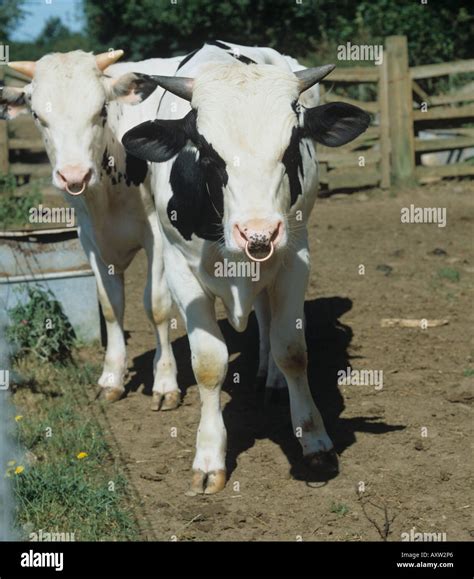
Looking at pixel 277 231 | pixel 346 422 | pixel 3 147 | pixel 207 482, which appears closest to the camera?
pixel 277 231

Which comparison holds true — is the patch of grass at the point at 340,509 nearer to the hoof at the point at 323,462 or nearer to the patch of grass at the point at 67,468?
the hoof at the point at 323,462

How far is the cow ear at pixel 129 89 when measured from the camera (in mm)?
6121

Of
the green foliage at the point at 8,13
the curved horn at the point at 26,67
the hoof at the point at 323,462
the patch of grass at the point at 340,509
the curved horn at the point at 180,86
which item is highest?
the green foliage at the point at 8,13

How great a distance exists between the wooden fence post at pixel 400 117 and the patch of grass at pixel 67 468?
716 cm

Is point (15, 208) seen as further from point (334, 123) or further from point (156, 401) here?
point (334, 123)

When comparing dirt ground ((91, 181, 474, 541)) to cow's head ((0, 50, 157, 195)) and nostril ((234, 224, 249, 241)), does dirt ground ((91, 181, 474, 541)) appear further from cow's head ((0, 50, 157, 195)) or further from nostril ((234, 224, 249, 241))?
cow's head ((0, 50, 157, 195))

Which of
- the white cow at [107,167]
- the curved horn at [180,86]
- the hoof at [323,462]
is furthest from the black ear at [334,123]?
the hoof at [323,462]

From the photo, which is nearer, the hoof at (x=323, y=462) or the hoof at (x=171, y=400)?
the hoof at (x=323, y=462)

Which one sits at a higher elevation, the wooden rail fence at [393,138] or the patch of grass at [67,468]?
the wooden rail fence at [393,138]

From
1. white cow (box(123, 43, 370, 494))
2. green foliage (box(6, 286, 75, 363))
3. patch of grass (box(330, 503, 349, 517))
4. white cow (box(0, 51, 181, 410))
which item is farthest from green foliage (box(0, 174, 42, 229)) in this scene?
patch of grass (box(330, 503, 349, 517))

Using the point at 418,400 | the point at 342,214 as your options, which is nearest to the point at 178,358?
the point at 418,400

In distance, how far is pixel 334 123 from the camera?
4.91 meters

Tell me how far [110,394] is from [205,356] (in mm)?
1607

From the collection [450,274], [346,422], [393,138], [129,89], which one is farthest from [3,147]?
[346,422]
